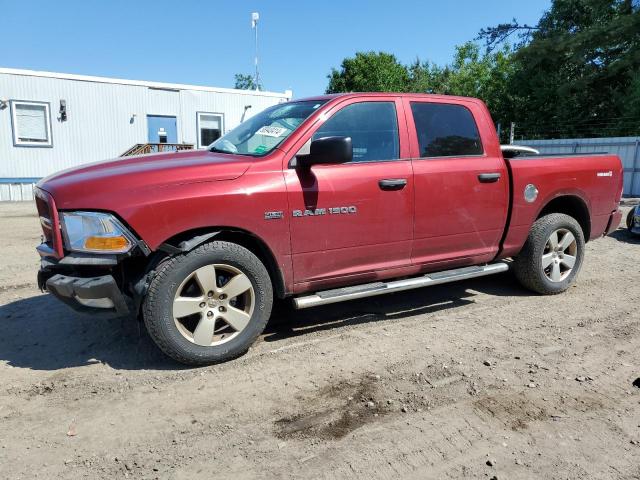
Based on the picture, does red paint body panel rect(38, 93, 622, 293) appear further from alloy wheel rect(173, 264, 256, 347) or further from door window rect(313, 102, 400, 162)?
alloy wheel rect(173, 264, 256, 347)

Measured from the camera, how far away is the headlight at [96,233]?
321 cm

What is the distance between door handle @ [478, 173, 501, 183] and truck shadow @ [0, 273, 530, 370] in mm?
1262

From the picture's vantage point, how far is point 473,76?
3706cm

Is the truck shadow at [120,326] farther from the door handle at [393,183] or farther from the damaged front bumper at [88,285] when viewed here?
the door handle at [393,183]

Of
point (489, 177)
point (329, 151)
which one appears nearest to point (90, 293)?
point (329, 151)

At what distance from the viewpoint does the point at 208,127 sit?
18047 mm

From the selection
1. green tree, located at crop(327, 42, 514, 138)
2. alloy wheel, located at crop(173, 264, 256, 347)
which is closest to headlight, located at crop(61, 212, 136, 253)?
alloy wheel, located at crop(173, 264, 256, 347)

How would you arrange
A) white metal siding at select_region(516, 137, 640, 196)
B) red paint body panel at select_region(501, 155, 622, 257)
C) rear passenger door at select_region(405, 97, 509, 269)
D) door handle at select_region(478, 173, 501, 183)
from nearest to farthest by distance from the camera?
rear passenger door at select_region(405, 97, 509, 269) → door handle at select_region(478, 173, 501, 183) → red paint body panel at select_region(501, 155, 622, 257) → white metal siding at select_region(516, 137, 640, 196)

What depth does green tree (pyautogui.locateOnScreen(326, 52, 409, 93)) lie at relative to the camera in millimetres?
36250

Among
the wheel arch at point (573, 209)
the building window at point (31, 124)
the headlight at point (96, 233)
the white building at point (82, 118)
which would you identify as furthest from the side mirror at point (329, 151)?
the building window at point (31, 124)

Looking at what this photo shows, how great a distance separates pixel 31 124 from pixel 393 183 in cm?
1497

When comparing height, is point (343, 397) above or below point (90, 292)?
below

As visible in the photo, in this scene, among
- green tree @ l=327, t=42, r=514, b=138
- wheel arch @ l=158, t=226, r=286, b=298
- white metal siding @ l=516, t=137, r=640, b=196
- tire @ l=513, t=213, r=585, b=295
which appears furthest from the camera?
green tree @ l=327, t=42, r=514, b=138

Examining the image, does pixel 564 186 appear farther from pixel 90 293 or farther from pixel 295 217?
pixel 90 293
